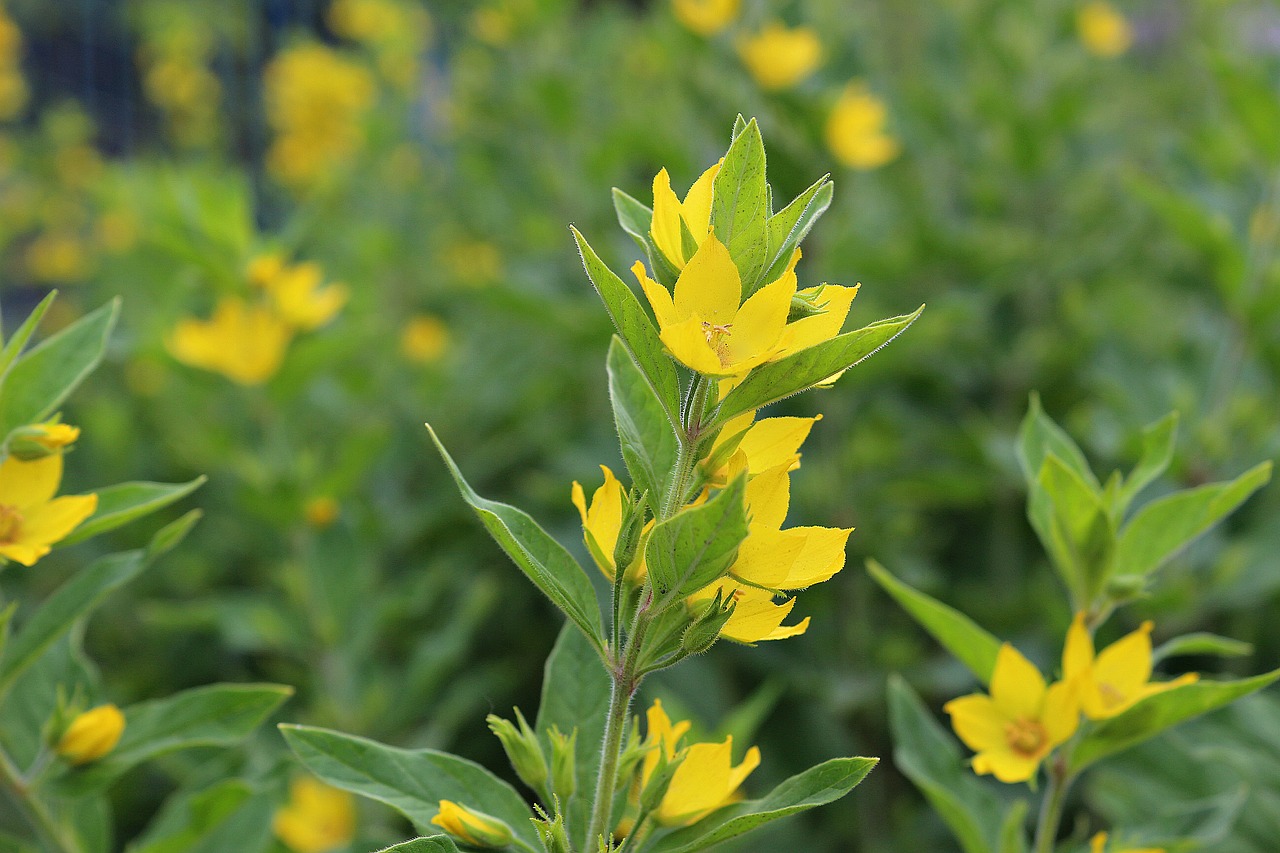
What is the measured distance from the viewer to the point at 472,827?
26.9 inches

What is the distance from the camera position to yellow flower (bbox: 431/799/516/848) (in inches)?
26.8

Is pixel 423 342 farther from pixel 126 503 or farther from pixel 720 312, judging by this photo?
pixel 720 312

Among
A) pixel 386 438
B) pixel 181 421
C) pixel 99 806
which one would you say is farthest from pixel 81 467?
pixel 99 806

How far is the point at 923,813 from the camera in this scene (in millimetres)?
1849

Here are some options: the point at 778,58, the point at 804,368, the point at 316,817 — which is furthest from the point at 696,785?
the point at 778,58

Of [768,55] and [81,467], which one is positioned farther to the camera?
[81,467]

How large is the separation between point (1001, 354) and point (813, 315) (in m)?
1.95

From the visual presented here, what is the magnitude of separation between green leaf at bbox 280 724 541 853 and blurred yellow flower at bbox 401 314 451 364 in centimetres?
206

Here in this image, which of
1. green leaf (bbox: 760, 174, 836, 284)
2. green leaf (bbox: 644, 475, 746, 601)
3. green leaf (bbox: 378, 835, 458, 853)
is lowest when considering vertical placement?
green leaf (bbox: 378, 835, 458, 853)

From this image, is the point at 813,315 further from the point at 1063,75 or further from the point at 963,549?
the point at 1063,75

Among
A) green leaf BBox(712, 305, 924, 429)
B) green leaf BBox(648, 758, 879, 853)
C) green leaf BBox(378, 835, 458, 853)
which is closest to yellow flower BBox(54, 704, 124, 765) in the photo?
green leaf BBox(378, 835, 458, 853)

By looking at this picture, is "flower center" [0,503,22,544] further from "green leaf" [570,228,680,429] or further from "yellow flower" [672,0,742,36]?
"yellow flower" [672,0,742,36]

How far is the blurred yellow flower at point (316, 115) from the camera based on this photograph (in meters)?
3.74

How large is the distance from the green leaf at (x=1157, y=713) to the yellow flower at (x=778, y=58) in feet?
5.21
